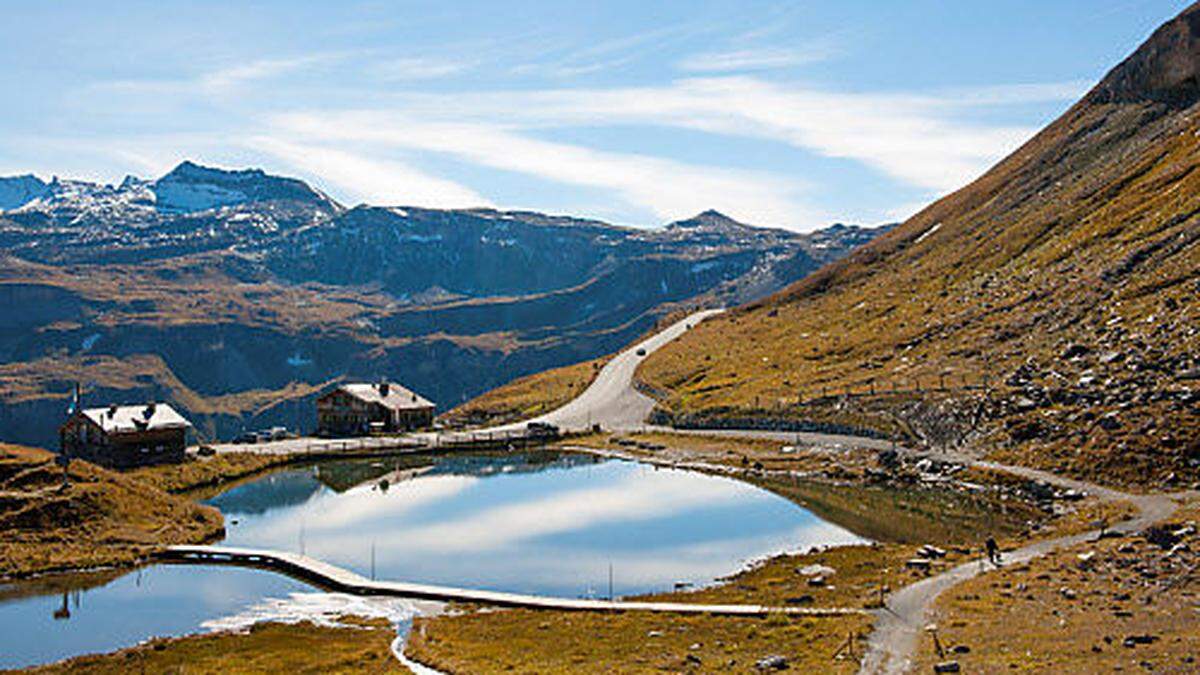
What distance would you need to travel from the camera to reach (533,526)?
290 ft

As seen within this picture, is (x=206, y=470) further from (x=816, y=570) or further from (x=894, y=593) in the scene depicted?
(x=894, y=593)

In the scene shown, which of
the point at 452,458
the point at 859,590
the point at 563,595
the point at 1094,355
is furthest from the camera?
the point at 452,458

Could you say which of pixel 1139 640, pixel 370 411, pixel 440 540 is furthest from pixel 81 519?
pixel 370 411

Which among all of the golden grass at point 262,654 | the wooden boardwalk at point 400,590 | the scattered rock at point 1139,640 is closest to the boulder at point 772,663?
Result: the wooden boardwalk at point 400,590

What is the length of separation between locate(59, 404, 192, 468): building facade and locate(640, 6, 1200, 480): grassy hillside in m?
72.6

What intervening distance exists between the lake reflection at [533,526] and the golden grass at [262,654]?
14.6m

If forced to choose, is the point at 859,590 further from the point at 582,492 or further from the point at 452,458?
the point at 452,458

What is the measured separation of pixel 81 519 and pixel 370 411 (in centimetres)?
7772

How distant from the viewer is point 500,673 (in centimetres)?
4328

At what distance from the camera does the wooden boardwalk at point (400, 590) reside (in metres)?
53.9

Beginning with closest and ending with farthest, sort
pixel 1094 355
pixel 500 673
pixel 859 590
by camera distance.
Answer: pixel 500 673
pixel 859 590
pixel 1094 355

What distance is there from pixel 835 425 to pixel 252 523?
71678 millimetres

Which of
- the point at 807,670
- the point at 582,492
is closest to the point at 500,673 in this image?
the point at 807,670

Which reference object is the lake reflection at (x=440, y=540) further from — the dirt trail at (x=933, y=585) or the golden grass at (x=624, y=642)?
A: the dirt trail at (x=933, y=585)
